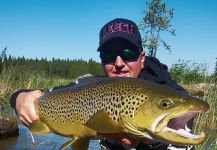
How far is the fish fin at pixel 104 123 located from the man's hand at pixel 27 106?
0.66 meters

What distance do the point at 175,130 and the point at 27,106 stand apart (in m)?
1.22

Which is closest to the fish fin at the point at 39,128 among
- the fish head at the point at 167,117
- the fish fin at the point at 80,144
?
the fish fin at the point at 80,144

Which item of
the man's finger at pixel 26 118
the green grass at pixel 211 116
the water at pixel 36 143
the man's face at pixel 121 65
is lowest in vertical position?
the water at pixel 36 143

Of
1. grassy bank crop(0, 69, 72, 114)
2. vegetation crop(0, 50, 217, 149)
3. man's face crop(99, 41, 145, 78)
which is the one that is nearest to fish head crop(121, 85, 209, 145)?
man's face crop(99, 41, 145, 78)

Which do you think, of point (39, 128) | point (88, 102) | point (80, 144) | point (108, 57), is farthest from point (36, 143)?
point (88, 102)

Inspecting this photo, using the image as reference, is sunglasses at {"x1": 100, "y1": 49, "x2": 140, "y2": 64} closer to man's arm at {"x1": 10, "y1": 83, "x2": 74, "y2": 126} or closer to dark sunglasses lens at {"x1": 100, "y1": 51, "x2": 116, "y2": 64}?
dark sunglasses lens at {"x1": 100, "y1": 51, "x2": 116, "y2": 64}

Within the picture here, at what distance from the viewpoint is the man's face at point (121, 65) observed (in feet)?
11.8

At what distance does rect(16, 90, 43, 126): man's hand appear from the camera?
3150 millimetres

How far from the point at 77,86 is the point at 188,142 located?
3.23 feet

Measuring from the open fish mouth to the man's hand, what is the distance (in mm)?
1066

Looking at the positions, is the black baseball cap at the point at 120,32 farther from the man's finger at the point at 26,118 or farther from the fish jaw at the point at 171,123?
the fish jaw at the point at 171,123

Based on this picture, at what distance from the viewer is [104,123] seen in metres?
2.63

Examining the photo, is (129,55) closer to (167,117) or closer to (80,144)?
(80,144)

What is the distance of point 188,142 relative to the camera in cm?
239
